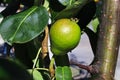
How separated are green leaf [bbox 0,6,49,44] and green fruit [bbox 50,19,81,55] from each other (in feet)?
0.07

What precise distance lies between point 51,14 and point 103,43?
0.38 ft

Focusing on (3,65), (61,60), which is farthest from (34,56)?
(3,65)

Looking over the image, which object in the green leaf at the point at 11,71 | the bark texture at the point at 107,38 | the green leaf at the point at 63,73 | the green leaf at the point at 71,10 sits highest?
the green leaf at the point at 11,71

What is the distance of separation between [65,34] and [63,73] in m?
0.09

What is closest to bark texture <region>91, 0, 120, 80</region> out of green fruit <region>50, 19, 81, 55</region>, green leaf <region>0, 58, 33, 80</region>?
green fruit <region>50, 19, 81, 55</region>

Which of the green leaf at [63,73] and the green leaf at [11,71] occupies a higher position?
the green leaf at [11,71]

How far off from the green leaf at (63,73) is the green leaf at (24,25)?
98mm

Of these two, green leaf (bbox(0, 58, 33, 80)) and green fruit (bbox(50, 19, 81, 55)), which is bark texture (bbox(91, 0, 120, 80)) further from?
green leaf (bbox(0, 58, 33, 80))

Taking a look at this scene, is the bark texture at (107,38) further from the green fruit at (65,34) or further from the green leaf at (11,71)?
the green leaf at (11,71)

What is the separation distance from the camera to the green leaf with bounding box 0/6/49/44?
0.43 meters

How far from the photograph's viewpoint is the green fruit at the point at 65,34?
0.44 meters

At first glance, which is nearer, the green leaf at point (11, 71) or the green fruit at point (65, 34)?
the green leaf at point (11, 71)

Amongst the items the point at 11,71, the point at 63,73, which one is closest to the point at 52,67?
the point at 63,73

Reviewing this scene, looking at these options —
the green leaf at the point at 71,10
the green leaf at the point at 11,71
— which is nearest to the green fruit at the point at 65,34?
the green leaf at the point at 71,10
